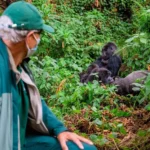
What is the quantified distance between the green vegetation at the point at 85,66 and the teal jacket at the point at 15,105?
949 mm

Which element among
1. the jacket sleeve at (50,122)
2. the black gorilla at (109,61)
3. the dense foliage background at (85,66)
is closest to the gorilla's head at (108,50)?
the black gorilla at (109,61)

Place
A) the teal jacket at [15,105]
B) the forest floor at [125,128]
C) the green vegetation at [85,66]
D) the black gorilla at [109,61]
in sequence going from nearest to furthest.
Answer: the teal jacket at [15,105] → the forest floor at [125,128] → the green vegetation at [85,66] → the black gorilla at [109,61]

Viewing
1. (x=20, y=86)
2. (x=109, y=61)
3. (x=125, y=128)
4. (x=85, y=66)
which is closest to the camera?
(x=20, y=86)

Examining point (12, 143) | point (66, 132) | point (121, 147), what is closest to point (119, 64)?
point (121, 147)

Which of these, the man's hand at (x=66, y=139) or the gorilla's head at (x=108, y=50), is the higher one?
the man's hand at (x=66, y=139)

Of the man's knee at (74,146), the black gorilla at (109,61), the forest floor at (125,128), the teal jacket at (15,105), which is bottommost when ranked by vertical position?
the black gorilla at (109,61)

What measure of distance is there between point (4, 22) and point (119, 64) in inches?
206

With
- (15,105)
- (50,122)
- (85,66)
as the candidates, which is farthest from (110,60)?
(15,105)

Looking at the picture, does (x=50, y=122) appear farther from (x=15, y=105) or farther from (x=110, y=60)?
(x=110, y=60)

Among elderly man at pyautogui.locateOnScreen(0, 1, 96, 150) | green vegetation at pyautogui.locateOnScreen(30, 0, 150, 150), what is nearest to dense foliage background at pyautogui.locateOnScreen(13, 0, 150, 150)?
green vegetation at pyautogui.locateOnScreen(30, 0, 150, 150)

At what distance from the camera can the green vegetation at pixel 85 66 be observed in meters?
4.46

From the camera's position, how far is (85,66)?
8523mm

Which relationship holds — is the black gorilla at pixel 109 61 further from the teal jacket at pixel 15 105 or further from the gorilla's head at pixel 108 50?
the teal jacket at pixel 15 105

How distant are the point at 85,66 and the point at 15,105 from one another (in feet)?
19.0
